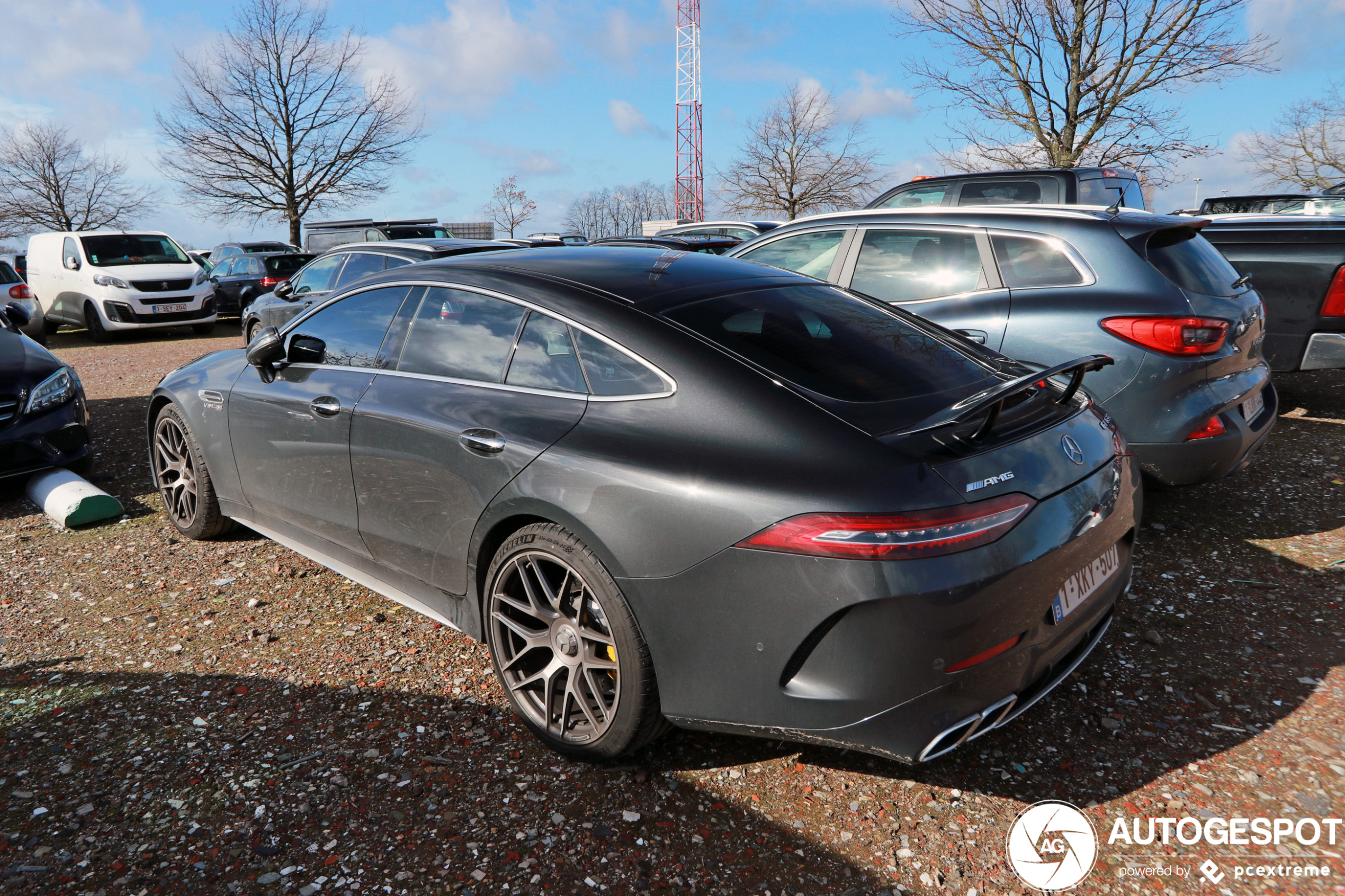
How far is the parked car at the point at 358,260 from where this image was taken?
7.89 metres

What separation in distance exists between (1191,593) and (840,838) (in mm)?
2472

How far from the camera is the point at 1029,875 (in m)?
2.24

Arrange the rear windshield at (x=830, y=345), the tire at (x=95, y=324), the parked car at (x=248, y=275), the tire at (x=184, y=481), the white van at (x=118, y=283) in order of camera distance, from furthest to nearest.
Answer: the parked car at (x=248, y=275)
the tire at (x=95, y=324)
the white van at (x=118, y=283)
the tire at (x=184, y=481)
the rear windshield at (x=830, y=345)

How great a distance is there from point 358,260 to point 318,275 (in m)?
0.75

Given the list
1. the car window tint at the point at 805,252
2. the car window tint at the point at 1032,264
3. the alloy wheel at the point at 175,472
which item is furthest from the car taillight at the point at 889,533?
the alloy wheel at the point at 175,472

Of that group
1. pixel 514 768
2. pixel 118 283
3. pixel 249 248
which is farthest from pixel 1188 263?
pixel 249 248

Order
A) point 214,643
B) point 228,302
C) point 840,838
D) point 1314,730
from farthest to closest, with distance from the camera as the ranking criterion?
point 228,302, point 214,643, point 1314,730, point 840,838

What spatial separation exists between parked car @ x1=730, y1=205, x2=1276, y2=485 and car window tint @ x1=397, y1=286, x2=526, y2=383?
210 centimetres

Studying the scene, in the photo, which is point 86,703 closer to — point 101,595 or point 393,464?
point 101,595

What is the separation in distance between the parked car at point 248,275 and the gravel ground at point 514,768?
14.8 metres

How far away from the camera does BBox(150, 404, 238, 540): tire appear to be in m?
4.48

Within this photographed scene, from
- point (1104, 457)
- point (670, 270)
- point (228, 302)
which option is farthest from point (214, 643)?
point (228, 302)

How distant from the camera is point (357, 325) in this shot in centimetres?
358

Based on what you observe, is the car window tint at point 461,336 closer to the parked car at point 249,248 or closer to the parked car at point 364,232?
the parked car at point 364,232
